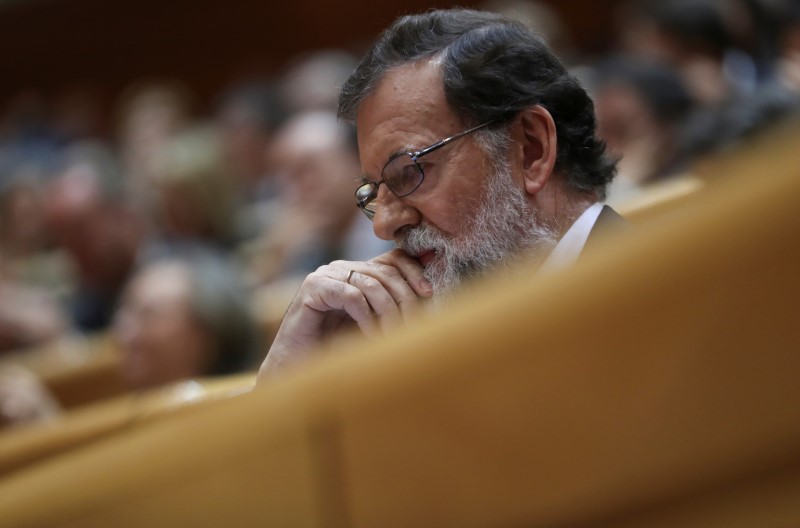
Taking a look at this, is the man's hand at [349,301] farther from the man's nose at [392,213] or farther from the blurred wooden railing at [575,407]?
the blurred wooden railing at [575,407]

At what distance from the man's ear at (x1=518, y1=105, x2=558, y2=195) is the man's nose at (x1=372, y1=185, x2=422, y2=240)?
4.4 inches

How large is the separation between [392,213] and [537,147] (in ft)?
0.50

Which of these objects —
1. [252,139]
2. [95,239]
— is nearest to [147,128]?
[252,139]

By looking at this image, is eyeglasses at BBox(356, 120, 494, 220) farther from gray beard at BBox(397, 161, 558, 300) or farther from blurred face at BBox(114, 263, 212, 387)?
blurred face at BBox(114, 263, 212, 387)

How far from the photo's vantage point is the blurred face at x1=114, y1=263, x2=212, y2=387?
172 cm

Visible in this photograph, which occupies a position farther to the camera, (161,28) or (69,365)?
(161,28)

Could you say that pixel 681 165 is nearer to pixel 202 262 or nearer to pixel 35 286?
pixel 202 262

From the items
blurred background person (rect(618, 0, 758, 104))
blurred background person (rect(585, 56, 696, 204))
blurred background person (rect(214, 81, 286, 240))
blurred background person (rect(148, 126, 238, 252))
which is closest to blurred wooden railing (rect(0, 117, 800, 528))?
blurred background person (rect(585, 56, 696, 204))

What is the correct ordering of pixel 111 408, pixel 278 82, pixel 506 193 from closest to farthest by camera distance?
pixel 506 193 < pixel 111 408 < pixel 278 82

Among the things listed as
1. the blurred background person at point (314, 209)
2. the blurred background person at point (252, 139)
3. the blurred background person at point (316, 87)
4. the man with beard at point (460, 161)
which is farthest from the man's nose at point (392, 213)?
the blurred background person at point (252, 139)

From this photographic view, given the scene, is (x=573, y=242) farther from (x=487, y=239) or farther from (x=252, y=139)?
(x=252, y=139)

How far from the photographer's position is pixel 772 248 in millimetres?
644

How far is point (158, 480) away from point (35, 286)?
227cm

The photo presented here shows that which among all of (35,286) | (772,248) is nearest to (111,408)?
(772,248)
